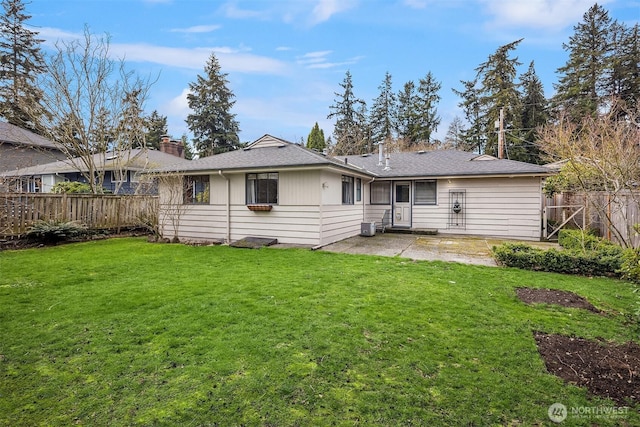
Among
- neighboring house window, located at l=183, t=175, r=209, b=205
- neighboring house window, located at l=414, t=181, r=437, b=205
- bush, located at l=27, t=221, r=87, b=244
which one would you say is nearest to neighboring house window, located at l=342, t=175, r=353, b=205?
neighboring house window, located at l=414, t=181, r=437, b=205

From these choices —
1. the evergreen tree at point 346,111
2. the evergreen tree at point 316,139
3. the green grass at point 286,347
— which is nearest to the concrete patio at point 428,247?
the green grass at point 286,347

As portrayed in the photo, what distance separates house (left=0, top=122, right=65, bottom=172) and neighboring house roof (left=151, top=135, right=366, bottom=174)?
42.3ft

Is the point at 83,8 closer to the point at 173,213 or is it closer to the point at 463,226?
the point at 173,213

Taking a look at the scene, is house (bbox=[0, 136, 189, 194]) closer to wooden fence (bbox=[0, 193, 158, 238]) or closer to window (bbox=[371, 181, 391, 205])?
wooden fence (bbox=[0, 193, 158, 238])

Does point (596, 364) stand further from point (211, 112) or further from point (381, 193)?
point (211, 112)

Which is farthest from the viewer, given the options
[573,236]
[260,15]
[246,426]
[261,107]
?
[261,107]

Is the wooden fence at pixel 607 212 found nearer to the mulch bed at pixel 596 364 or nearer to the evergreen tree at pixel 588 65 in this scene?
the mulch bed at pixel 596 364

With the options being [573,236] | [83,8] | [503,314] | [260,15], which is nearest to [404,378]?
[503,314]

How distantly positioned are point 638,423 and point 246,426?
2532 millimetres

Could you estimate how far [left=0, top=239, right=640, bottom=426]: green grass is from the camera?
7.30 feet

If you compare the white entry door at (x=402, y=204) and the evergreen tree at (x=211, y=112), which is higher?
the evergreen tree at (x=211, y=112)

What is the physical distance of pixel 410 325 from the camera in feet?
12.0

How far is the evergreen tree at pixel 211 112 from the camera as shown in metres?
31.5

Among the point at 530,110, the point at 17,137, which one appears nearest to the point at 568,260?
the point at 530,110
